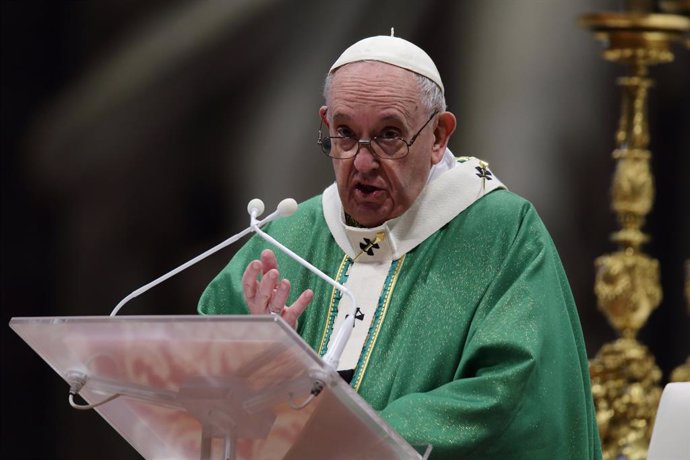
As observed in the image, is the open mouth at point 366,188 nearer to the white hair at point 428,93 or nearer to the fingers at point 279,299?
the white hair at point 428,93

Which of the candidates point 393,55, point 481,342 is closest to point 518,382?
point 481,342

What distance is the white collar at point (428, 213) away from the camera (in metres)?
4.00

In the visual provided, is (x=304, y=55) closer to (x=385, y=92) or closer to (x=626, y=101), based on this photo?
(x=626, y=101)

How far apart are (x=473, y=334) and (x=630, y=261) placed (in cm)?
304

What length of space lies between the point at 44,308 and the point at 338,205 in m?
2.64

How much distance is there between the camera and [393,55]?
13.0 ft

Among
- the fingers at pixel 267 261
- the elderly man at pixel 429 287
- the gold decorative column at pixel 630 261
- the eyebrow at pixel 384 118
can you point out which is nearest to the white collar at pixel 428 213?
the elderly man at pixel 429 287

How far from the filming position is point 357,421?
287 cm

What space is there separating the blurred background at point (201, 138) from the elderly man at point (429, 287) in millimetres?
2537

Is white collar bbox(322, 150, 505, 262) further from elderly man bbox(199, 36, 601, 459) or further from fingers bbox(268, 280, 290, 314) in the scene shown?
fingers bbox(268, 280, 290, 314)

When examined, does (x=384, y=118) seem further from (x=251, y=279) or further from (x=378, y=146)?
(x=251, y=279)

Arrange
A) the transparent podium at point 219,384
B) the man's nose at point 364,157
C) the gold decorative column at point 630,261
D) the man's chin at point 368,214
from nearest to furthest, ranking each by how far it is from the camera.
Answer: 1. the transparent podium at point 219,384
2. the man's nose at point 364,157
3. the man's chin at point 368,214
4. the gold decorative column at point 630,261

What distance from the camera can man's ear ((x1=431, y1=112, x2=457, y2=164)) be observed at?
13.0ft

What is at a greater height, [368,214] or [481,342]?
[368,214]
